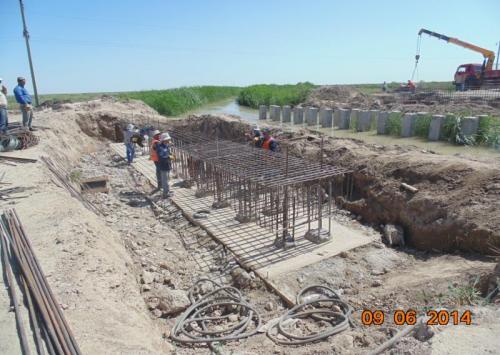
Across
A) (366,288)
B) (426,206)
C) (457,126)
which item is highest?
(457,126)

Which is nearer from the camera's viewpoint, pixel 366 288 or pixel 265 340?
pixel 265 340

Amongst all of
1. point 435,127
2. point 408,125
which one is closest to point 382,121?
point 408,125

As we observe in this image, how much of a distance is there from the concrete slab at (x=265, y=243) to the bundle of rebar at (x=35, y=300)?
10.3 feet

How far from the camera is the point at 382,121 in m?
13.3

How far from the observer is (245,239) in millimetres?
6824

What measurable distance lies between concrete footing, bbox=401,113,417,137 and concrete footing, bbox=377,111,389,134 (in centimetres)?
85

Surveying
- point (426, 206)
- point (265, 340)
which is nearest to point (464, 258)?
point (426, 206)

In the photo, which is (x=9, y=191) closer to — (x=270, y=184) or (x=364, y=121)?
(x=270, y=184)

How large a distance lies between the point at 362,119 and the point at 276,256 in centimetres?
989

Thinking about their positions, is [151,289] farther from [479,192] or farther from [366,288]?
[479,192]

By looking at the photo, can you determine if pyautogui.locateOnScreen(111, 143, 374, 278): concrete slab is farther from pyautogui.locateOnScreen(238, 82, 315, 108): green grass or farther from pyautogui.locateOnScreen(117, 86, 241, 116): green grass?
pyautogui.locateOnScreen(238, 82, 315, 108): green grass

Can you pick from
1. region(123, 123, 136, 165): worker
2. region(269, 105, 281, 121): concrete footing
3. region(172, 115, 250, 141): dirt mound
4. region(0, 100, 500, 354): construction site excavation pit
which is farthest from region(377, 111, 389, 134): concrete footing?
region(123, 123, 136, 165): worker

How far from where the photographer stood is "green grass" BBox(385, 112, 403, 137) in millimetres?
12859

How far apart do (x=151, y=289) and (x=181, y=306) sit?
57cm
